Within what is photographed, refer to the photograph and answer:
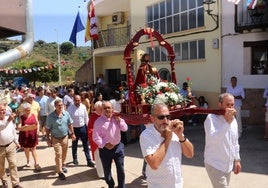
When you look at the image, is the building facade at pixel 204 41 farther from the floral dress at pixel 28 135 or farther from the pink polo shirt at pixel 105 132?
the pink polo shirt at pixel 105 132

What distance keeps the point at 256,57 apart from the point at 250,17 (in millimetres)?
1448

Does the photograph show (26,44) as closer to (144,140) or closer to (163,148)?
(163,148)

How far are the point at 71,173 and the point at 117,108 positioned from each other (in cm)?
204

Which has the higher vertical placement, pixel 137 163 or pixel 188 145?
pixel 188 145

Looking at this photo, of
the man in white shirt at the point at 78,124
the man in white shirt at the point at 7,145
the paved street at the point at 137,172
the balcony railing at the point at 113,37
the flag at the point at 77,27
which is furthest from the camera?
the flag at the point at 77,27

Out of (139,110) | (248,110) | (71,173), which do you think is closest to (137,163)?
(71,173)

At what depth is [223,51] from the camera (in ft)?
44.0

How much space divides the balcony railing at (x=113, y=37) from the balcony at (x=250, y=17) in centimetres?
880

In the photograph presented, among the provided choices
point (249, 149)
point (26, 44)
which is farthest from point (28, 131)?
point (26, 44)

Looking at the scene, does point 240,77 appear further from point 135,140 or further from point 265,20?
point 135,140

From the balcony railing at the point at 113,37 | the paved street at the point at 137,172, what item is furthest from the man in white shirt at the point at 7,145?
the balcony railing at the point at 113,37

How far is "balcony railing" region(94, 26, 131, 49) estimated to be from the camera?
68.0ft

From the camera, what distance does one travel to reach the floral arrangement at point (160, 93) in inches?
225

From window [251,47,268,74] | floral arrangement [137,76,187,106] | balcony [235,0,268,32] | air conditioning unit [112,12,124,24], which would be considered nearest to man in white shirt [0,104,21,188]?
floral arrangement [137,76,187,106]
